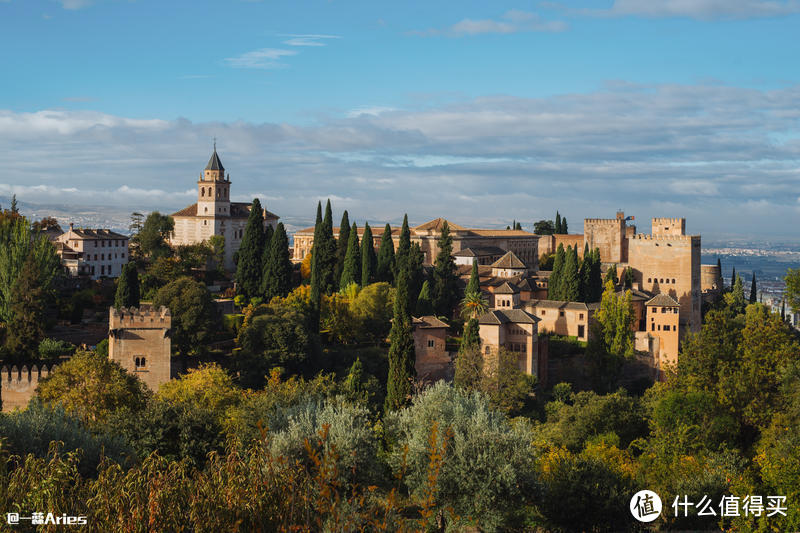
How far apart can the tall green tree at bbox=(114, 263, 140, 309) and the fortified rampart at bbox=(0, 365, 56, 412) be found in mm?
8945

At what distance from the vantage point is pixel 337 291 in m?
49.3

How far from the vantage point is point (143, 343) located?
3222 centimetres

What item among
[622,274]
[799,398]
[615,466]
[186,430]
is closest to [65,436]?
[186,430]

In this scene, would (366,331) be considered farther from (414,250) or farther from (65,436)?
(65,436)

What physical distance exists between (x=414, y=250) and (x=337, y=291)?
5132 mm

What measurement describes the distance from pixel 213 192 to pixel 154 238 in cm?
668

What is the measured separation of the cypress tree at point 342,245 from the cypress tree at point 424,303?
6.19m

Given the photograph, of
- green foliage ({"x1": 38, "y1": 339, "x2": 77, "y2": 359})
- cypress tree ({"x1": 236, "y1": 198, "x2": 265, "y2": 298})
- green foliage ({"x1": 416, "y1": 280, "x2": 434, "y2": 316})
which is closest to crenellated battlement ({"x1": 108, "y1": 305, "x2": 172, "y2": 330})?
green foliage ({"x1": 38, "y1": 339, "x2": 77, "y2": 359})

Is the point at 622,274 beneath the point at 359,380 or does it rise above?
above

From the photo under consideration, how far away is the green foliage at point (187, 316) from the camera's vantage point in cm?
3581

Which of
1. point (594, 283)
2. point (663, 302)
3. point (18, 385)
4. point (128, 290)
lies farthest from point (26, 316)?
point (594, 283)

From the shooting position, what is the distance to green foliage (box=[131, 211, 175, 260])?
2141 inches

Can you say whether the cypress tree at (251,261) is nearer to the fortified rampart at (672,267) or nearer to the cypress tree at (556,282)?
the cypress tree at (556,282)
